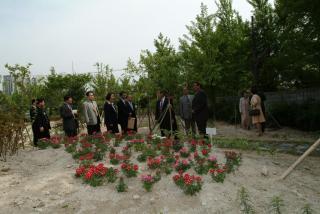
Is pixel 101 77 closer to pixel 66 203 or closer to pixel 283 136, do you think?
pixel 283 136

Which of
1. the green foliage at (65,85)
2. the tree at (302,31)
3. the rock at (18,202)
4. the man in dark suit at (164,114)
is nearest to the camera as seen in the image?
the rock at (18,202)

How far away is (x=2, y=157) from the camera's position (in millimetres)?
8312

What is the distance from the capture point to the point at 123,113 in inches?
456

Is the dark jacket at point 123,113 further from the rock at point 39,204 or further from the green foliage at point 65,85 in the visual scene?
the green foliage at point 65,85

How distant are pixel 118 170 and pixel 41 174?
1484 millimetres

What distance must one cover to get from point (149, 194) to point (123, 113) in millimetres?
6155

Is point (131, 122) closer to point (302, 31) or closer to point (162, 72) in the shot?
point (162, 72)

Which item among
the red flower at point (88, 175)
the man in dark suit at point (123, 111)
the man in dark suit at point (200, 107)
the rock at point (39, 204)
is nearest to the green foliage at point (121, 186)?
the red flower at point (88, 175)

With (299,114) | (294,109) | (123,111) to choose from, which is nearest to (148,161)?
(123,111)

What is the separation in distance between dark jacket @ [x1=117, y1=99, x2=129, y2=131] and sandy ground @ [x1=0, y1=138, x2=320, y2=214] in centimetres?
457

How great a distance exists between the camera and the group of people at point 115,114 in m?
10.3

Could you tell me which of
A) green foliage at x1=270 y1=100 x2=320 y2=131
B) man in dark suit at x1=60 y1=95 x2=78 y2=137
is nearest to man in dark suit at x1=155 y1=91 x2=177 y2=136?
man in dark suit at x1=60 y1=95 x2=78 y2=137

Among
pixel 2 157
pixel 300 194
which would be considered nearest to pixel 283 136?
pixel 300 194

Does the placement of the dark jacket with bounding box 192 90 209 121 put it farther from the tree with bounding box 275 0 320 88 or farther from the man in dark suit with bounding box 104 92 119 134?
the tree with bounding box 275 0 320 88
